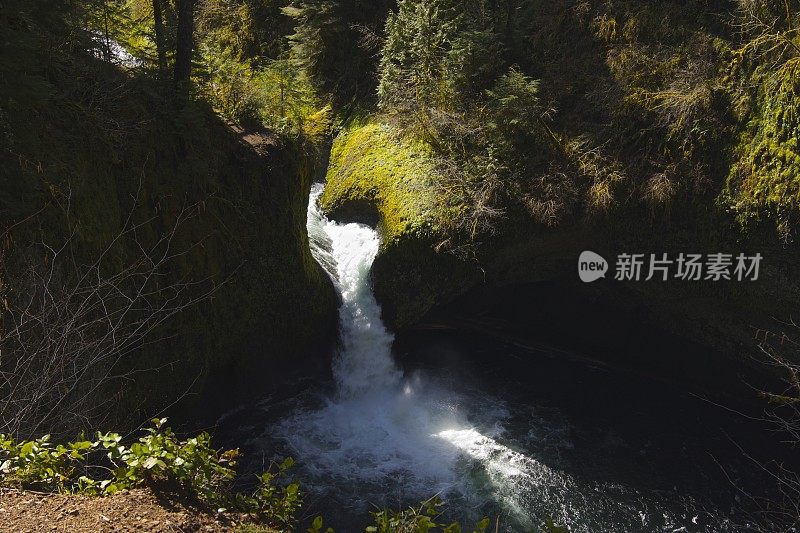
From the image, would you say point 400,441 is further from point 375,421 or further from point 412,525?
point 412,525

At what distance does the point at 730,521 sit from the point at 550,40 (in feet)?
36.9

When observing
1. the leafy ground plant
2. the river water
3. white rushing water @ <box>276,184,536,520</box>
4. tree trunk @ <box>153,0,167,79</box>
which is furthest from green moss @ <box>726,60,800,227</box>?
tree trunk @ <box>153,0,167,79</box>

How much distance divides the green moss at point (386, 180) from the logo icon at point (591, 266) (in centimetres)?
353

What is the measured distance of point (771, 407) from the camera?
12133 millimetres

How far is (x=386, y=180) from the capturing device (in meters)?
13.7

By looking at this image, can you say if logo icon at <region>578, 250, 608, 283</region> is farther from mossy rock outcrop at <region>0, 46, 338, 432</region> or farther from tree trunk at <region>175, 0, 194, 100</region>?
tree trunk at <region>175, 0, 194, 100</region>

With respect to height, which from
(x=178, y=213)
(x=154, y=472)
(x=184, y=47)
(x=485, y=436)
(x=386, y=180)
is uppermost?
(x=184, y=47)

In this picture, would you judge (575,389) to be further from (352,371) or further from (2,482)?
(2,482)

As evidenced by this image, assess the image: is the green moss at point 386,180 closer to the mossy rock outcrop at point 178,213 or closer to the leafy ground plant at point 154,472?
the mossy rock outcrop at point 178,213

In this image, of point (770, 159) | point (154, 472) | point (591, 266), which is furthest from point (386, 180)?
point (154, 472)

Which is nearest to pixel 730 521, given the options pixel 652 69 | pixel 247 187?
pixel 652 69

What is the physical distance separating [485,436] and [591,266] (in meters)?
4.69

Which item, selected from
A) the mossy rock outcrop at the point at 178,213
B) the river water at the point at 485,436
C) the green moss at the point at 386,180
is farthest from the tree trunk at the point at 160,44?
the green moss at the point at 386,180

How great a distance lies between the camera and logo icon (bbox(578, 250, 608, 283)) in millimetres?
12406
